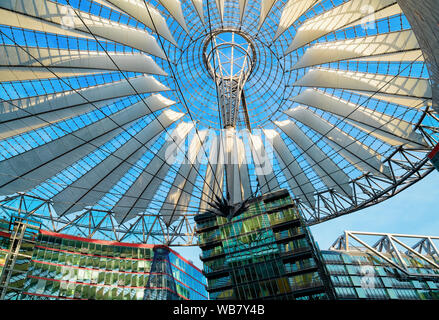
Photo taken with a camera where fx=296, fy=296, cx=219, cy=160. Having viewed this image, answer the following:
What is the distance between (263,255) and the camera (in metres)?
35.9

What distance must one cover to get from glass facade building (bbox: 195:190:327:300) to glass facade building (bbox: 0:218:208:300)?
11161 millimetres

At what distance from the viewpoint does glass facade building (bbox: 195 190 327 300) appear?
33.5 m

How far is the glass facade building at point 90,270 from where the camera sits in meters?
36.9

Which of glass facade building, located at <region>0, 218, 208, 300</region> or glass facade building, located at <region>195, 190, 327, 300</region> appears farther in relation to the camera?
glass facade building, located at <region>0, 218, 208, 300</region>

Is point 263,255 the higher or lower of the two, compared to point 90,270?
lower

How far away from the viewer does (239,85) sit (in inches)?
1201

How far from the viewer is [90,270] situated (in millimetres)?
42656

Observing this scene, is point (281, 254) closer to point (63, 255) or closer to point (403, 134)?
point (403, 134)

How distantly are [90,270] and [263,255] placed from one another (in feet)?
82.7

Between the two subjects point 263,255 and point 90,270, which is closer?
point 263,255

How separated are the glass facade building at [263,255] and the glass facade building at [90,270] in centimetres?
1116

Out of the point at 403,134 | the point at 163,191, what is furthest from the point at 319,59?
the point at 163,191

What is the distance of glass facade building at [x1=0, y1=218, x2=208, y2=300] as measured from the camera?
36.9 m

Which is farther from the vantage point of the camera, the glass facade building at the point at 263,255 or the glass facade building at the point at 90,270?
the glass facade building at the point at 90,270
